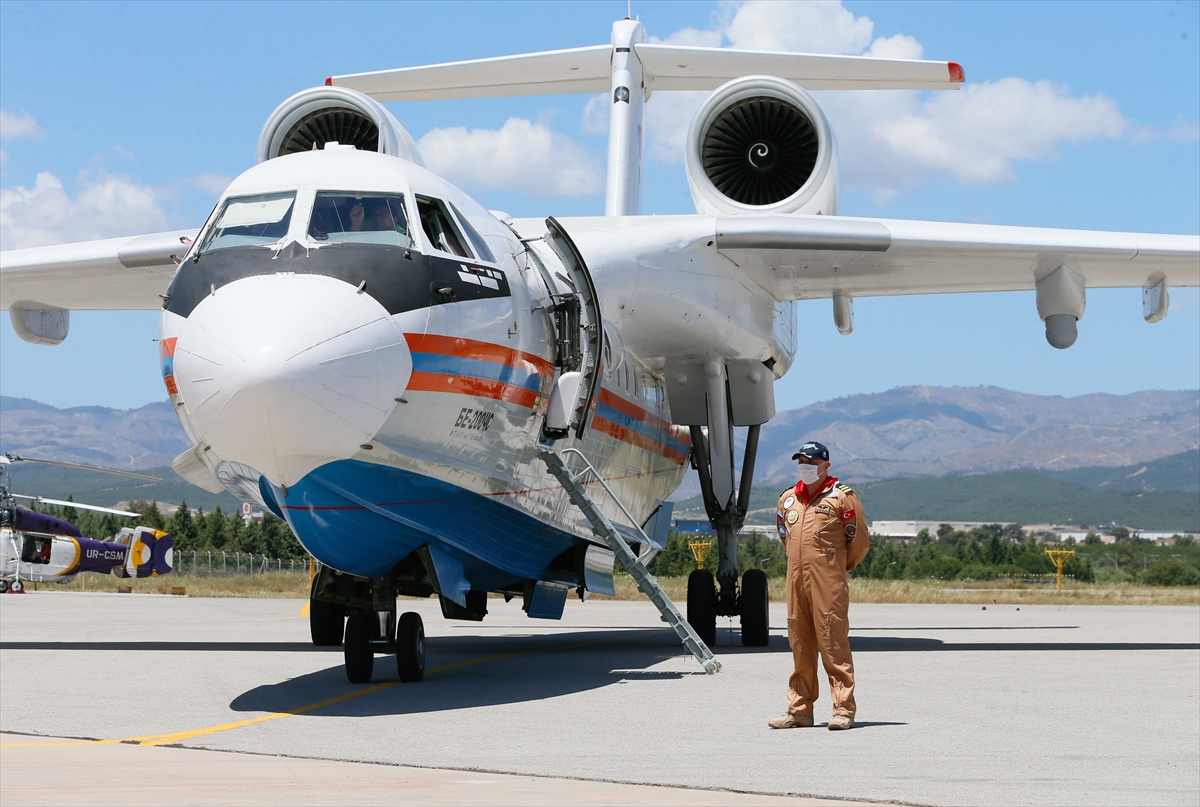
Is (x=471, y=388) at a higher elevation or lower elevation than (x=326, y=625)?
higher

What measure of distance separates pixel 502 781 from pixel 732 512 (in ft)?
31.5

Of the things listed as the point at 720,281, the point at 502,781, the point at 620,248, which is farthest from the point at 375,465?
the point at 720,281

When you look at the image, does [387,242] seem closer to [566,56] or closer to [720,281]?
[720,281]

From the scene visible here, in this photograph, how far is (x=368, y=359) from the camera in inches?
293

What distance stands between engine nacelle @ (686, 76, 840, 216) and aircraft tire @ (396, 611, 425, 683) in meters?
6.63

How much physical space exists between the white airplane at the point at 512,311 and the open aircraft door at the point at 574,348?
21mm

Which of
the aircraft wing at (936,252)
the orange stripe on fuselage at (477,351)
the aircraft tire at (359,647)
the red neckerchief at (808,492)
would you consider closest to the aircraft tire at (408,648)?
the aircraft tire at (359,647)

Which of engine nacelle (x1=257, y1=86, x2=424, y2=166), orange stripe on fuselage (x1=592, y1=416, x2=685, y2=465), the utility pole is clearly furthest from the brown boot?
the utility pole

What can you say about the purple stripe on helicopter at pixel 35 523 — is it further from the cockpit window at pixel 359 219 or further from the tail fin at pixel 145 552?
the cockpit window at pixel 359 219

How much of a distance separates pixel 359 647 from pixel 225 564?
1982 inches

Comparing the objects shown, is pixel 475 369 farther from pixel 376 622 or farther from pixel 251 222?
pixel 376 622

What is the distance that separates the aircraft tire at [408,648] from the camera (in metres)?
9.33

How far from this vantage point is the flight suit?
273 inches

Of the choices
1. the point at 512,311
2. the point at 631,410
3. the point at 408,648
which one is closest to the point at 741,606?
Result: the point at 631,410
